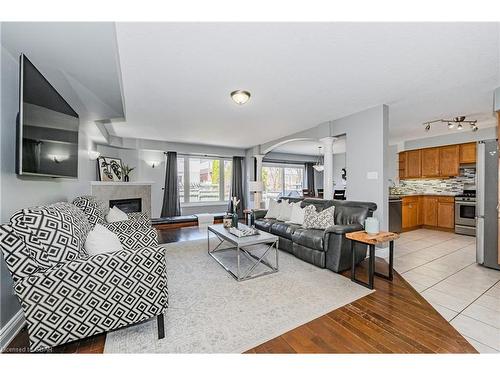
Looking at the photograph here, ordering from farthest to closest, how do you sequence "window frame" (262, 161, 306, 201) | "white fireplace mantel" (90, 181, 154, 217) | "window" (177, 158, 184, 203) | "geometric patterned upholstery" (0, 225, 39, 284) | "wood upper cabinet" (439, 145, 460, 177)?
"window frame" (262, 161, 306, 201) → "window" (177, 158, 184, 203) → "wood upper cabinet" (439, 145, 460, 177) → "white fireplace mantel" (90, 181, 154, 217) → "geometric patterned upholstery" (0, 225, 39, 284)

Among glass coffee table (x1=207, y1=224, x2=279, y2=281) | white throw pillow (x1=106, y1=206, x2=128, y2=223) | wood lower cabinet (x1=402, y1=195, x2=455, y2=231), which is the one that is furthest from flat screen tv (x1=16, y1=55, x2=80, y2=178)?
wood lower cabinet (x1=402, y1=195, x2=455, y2=231)

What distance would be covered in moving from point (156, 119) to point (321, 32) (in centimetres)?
340

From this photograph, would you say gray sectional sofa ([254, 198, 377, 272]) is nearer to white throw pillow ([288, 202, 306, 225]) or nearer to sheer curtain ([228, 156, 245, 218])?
white throw pillow ([288, 202, 306, 225])

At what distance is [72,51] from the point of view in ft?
7.29

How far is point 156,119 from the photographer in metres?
4.19

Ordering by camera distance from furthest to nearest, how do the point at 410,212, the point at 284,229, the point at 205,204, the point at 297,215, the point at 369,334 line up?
the point at 205,204 → the point at 410,212 → the point at 297,215 → the point at 284,229 → the point at 369,334

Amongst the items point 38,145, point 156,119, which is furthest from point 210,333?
point 156,119

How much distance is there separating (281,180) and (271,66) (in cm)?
694

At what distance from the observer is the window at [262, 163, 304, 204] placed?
8.70m

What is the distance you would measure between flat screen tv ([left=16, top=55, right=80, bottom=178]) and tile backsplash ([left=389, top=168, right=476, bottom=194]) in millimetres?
7181

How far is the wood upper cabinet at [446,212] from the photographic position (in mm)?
5230

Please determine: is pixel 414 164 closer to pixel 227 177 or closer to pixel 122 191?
pixel 227 177

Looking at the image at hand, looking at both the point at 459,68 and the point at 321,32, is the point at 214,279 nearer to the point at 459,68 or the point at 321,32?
the point at 321,32

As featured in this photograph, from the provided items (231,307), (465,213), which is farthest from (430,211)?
(231,307)
